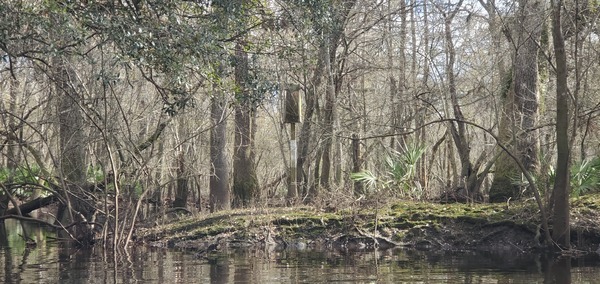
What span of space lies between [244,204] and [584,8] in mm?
10980

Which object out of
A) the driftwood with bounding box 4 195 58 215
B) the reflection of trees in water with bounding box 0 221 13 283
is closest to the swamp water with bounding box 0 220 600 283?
the reflection of trees in water with bounding box 0 221 13 283

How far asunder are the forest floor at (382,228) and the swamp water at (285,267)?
93cm

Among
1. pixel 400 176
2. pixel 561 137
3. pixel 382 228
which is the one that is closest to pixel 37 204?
pixel 382 228

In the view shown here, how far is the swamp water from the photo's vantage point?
31.2 ft

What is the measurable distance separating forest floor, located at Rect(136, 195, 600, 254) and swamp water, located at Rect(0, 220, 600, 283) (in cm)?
93

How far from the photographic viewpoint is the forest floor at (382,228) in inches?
545

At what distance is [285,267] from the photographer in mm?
11133

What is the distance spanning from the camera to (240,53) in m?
11.7

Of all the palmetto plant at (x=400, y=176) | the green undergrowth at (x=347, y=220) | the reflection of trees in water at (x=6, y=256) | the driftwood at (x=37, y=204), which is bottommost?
the reflection of trees in water at (x=6, y=256)

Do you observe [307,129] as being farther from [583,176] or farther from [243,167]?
[583,176]

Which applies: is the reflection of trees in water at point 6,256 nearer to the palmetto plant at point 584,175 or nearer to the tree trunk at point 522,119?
the tree trunk at point 522,119

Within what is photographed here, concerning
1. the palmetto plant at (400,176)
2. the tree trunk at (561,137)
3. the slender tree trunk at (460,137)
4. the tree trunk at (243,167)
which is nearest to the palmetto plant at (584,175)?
the tree trunk at (561,137)

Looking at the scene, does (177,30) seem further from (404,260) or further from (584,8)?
(584,8)

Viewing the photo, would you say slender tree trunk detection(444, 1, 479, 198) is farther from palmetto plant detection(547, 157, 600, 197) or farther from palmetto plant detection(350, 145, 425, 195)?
palmetto plant detection(547, 157, 600, 197)
